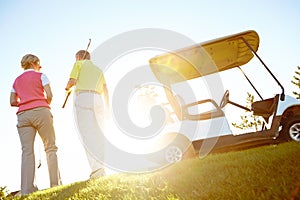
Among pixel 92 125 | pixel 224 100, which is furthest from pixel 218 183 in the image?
pixel 92 125

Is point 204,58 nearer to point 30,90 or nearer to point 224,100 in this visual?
point 224,100

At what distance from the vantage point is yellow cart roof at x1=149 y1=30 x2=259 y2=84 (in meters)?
6.31

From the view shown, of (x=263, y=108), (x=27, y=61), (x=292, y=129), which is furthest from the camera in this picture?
(x=263, y=108)

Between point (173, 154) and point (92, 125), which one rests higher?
point (92, 125)

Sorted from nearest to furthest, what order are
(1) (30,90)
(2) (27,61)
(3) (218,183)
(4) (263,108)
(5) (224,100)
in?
(3) (218,183)
(1) (30,90)
(2) (27,61)
(5) (224,100)
(4) (263,108)

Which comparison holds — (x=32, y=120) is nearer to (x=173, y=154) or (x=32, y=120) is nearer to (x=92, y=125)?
(x=92, y=125)

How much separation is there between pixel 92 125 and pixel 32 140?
1019 mm

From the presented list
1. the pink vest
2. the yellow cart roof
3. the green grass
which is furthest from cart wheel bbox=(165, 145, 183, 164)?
the pink vest

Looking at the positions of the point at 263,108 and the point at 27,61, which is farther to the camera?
the point at 263,108

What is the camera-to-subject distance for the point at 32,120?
519 cm

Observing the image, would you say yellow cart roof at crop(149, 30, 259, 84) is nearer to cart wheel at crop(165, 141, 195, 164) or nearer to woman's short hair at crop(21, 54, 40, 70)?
cart wheel at crop(165, 141, 195, 164)

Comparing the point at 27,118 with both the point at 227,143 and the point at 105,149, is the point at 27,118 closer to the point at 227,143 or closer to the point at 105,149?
the point at 105,149

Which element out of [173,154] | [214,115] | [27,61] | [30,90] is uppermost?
[27,61]

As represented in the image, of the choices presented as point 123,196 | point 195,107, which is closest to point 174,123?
point 195,107
